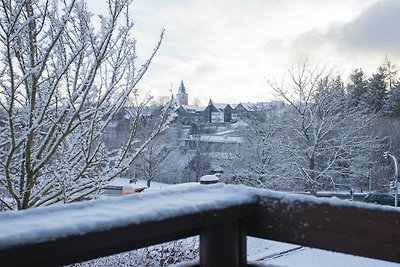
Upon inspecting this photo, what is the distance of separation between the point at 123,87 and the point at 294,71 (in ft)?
45.0

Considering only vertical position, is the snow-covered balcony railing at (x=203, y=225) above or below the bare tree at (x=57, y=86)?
below

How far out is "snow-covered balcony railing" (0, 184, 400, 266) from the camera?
80 centimetres

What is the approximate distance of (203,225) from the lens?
1068 millimetres

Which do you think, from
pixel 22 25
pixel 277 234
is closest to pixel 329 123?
pixel 22 25

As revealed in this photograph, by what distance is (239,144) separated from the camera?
21.9 m

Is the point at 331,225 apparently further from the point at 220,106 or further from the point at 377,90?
the point at 220,106

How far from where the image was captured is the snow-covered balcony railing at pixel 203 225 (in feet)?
2.62

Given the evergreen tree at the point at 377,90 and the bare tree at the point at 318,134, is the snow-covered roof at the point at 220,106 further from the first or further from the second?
the bare tree at the point at 318,134

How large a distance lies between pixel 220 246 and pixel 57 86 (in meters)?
3.67

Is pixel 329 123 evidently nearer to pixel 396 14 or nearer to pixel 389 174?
pixel 396 14

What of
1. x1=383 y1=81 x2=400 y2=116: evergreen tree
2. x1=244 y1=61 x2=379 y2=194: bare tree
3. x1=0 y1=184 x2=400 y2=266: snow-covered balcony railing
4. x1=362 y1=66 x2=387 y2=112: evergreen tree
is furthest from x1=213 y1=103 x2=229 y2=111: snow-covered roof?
x1=0 y1=184 x2=400 y2=266: snow-covered balcony railing

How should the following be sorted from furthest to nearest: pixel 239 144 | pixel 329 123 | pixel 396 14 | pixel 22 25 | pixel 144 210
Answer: pixel 239 144 < pixel 329 123 < pixel 396 14 < pixel 22 25 < pixel 144 210

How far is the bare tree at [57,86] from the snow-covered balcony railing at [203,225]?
124 inches

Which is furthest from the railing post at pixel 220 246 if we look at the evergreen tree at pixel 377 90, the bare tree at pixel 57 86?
the evergreen tree at pixel 377 90
